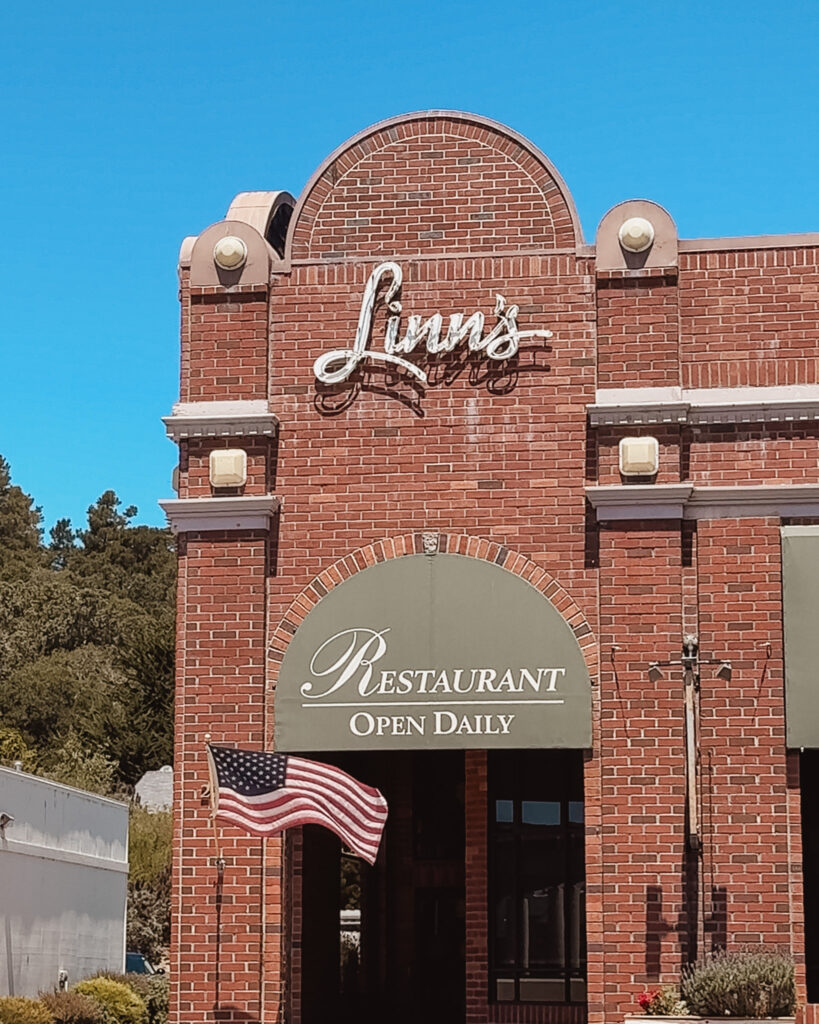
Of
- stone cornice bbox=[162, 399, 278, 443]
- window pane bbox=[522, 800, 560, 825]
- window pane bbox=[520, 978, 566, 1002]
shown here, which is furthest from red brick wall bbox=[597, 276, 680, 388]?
window pane bbox=[520, 978, 566, 1002]

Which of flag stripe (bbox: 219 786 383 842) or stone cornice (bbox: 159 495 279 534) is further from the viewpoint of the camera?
stone cornice (bbox: 159 495 279 534)

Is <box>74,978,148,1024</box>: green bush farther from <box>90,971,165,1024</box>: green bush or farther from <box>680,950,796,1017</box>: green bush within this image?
<box>680,950,796,1017</box>: green bush

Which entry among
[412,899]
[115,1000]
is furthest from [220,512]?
[115,1000]

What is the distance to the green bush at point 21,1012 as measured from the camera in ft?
80.2

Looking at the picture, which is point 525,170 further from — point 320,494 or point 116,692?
point 116,692

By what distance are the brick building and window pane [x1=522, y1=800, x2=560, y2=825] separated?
12cm

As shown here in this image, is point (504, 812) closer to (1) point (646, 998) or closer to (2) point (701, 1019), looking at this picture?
(1) point (646, 998)

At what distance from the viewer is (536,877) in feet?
69.7

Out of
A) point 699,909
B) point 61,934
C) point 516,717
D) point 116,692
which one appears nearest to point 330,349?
point 516,717

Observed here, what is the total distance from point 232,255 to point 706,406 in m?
5.88

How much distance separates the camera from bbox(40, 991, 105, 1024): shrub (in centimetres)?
2708

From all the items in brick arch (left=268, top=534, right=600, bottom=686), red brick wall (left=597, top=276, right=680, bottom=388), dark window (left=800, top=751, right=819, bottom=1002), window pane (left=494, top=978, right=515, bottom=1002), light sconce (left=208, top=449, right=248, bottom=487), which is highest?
red brick wall (left=597, top=276, right=680, bottom=388)

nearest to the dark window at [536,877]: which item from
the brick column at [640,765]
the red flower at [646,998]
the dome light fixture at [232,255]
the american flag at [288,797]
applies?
the brick column at [640,765]

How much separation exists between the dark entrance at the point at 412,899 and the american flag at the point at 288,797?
277 inches
